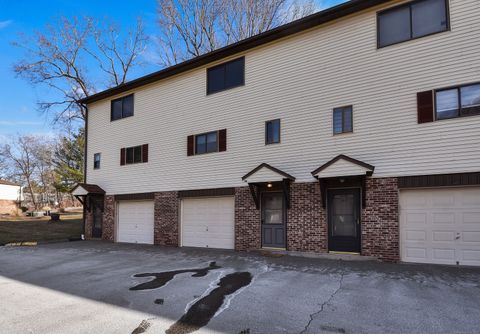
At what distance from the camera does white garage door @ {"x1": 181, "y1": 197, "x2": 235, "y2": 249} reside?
44.8 feet

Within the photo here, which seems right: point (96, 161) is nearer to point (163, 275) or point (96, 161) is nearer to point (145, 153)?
point (145, 153)

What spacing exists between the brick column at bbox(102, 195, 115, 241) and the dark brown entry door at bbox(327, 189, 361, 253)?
37.8 feet

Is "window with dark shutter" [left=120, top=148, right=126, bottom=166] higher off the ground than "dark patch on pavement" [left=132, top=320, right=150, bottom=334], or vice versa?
"window with dark shutter" [left=120, top=148, right=126, bottom=166]

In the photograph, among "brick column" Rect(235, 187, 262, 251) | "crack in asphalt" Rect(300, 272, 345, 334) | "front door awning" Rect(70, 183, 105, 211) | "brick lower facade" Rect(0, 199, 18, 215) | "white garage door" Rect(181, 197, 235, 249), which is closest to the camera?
"crack in asphalt" Rect(300, 272, 345, 334)

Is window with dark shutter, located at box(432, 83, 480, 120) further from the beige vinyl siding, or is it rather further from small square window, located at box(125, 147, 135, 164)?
small square window, located at box(125, 147, 135, 164)

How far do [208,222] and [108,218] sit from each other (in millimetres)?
6698

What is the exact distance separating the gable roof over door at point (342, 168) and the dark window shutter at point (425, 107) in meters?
1.95

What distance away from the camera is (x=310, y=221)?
11500 millimetres

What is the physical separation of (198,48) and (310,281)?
2228cm

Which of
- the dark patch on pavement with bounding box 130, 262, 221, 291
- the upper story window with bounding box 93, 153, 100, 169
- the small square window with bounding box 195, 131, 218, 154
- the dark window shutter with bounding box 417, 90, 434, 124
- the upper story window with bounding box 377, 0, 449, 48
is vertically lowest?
the dark patch on pavement with bounding box 130, 262, 221, 291

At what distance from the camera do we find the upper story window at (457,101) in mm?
9219

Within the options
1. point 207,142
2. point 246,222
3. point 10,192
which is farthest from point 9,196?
point 246,222

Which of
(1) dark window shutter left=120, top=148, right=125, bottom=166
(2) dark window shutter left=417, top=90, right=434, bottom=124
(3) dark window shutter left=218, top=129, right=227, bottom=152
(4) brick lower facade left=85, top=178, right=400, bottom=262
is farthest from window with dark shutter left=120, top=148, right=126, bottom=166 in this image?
(2) dark window shutter left=417, top=90, right=434, bottom=124

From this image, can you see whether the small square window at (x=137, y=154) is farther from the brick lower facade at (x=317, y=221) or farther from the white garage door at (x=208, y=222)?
the brick lower facade at (x=317, y=221)
